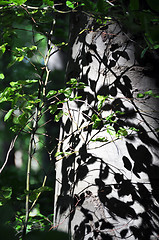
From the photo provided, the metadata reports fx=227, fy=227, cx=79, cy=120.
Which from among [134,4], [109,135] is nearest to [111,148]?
[109,135]

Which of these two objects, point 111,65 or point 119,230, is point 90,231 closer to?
point 119,230

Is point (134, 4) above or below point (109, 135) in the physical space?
above

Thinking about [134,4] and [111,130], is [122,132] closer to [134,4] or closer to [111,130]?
[111,130]

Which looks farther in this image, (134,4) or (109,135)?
(109,135)

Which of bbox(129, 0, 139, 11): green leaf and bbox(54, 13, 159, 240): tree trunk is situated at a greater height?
bbox(129, 0, 139, 11): green leaf

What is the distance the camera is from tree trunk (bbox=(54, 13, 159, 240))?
2.92 ft

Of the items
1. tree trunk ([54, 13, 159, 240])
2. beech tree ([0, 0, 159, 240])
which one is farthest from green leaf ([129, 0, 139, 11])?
tree trunk ([54, 13, 159, 240])

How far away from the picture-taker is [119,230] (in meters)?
0.88

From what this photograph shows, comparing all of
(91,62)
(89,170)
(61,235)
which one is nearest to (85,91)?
(91,62)

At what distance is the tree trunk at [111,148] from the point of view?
89cm

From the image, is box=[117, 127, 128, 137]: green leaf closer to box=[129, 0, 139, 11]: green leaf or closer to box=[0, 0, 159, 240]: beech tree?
box=[0, 0, 159, 240]: beech tree

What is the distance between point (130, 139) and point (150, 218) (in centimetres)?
31

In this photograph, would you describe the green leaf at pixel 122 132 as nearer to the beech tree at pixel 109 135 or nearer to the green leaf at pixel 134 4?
the beech tree at pixel 109 135

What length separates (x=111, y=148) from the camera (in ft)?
3.20
